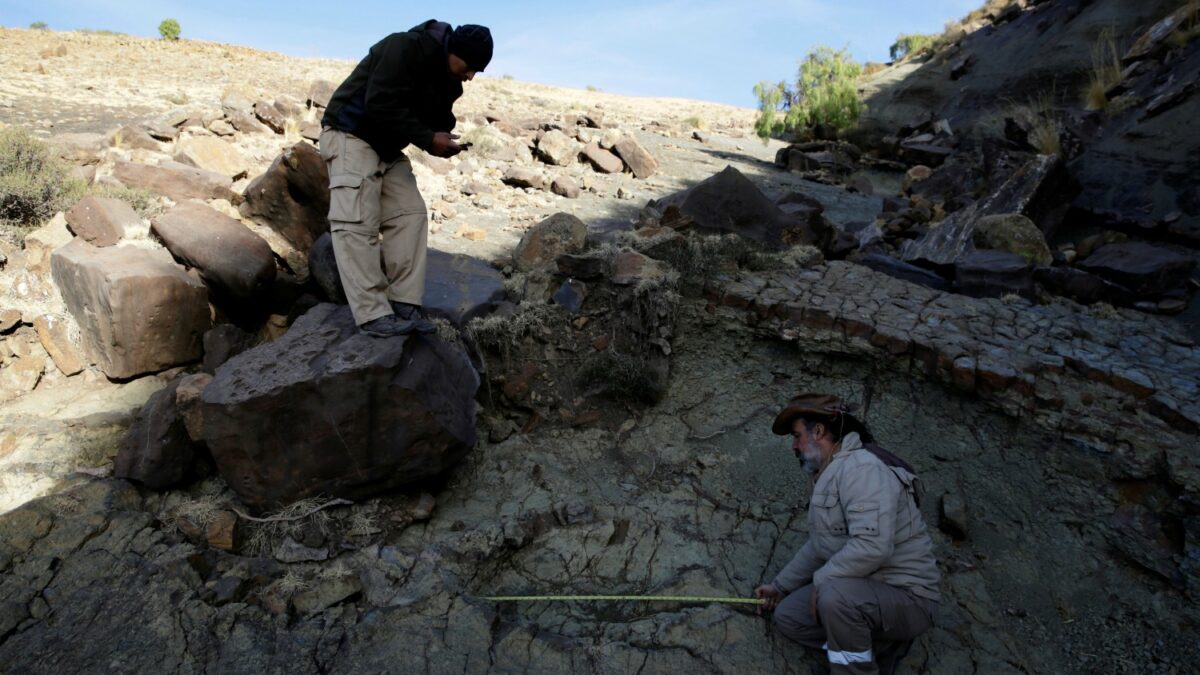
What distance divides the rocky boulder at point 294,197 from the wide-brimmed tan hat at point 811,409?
422 cm

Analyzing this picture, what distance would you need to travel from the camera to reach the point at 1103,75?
30.8 feet

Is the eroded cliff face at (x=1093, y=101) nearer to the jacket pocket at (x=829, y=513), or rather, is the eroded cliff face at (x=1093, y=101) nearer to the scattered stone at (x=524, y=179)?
the jacket pocket at (x=829, y=513)

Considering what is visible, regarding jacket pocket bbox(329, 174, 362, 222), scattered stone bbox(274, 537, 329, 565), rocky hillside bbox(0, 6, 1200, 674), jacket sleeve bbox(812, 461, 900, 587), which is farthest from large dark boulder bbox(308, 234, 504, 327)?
jacket sleeve bbox(812, 461, 900, 587)

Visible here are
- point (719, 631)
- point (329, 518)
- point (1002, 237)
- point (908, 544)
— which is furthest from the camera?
point (1002, 237)

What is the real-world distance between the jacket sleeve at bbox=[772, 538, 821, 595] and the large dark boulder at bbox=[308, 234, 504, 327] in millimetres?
2854

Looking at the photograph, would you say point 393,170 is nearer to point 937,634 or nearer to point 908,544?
point 908,544

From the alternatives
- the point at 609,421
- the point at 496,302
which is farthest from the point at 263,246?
the point at 609,421

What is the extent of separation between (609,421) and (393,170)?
2.25 metres

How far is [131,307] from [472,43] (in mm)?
2977

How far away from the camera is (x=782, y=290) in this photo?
5324mm

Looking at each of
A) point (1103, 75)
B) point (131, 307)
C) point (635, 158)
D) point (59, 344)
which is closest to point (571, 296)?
point (131, 307)

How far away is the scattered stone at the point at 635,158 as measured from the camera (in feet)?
33.7

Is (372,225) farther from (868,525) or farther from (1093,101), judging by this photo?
(1093,101)

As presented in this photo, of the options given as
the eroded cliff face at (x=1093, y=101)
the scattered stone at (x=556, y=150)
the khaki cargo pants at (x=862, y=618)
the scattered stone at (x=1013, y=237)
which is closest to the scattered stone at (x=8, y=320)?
the khaki cargo pants at (x=862, y=618)
